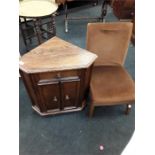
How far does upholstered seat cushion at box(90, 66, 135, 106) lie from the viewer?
1402 mm

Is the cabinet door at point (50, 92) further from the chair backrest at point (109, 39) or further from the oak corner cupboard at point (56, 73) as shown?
the chair backrest at point (109, 39)

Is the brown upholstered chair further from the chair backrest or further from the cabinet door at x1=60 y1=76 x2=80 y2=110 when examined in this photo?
the cabinet door at x1=60 y1=76 x2=80 y2=110

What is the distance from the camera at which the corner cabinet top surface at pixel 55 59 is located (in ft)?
4.06

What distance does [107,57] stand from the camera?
1.65 meters

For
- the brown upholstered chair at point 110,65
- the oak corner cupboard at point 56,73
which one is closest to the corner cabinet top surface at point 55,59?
the oak corner cupboard at point 56,73

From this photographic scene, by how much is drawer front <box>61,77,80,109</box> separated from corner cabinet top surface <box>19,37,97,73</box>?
0.15 meters

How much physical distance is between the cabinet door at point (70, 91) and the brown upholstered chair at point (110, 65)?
0.46 feet

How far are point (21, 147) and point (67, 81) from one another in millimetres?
666

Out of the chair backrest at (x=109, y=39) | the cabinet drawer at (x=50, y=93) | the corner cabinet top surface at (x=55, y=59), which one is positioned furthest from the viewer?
the chair backrest at (x=109, y=39)

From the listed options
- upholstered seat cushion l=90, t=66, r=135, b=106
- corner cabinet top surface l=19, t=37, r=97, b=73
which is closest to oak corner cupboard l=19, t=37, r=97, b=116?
corner cabinet top surface l=19, t=37, r=97, b=73
